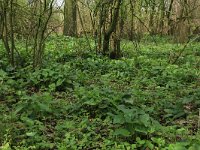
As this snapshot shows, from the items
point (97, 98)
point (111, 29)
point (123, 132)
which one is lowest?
point (123, 132)

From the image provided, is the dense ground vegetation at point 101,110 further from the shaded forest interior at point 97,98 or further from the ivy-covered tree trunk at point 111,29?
the ivy-covered tree trunk at point 111,29

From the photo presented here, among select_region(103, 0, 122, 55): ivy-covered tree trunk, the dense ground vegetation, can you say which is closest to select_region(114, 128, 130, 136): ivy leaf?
the dense ground vegetation

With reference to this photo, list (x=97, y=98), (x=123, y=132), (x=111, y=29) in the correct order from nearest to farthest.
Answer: (x=123, y=132) → (x=97, y=98) → (x=111, y=29)

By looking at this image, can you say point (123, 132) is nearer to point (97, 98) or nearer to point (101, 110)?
point (101, 110)

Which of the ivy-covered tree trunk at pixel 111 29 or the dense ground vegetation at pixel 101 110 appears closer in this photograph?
the dense ground vegetation at pixel 101 110

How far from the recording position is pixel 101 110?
177 inches

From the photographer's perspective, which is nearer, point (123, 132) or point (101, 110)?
point (123, 132)

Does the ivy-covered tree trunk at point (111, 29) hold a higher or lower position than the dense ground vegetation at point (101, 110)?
higher

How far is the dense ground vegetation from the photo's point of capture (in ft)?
11.6

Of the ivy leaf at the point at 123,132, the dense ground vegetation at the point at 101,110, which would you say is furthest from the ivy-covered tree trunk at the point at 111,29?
the ivy leaf at the point at 123,132

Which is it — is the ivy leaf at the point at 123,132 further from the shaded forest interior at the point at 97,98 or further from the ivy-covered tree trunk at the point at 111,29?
the ivy-covered tree trunk at the point at 111,29

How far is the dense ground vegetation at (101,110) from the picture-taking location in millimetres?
3539

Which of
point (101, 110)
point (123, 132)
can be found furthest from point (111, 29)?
point (123, 132)

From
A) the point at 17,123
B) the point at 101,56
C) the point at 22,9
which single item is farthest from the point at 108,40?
the point at 17,123
